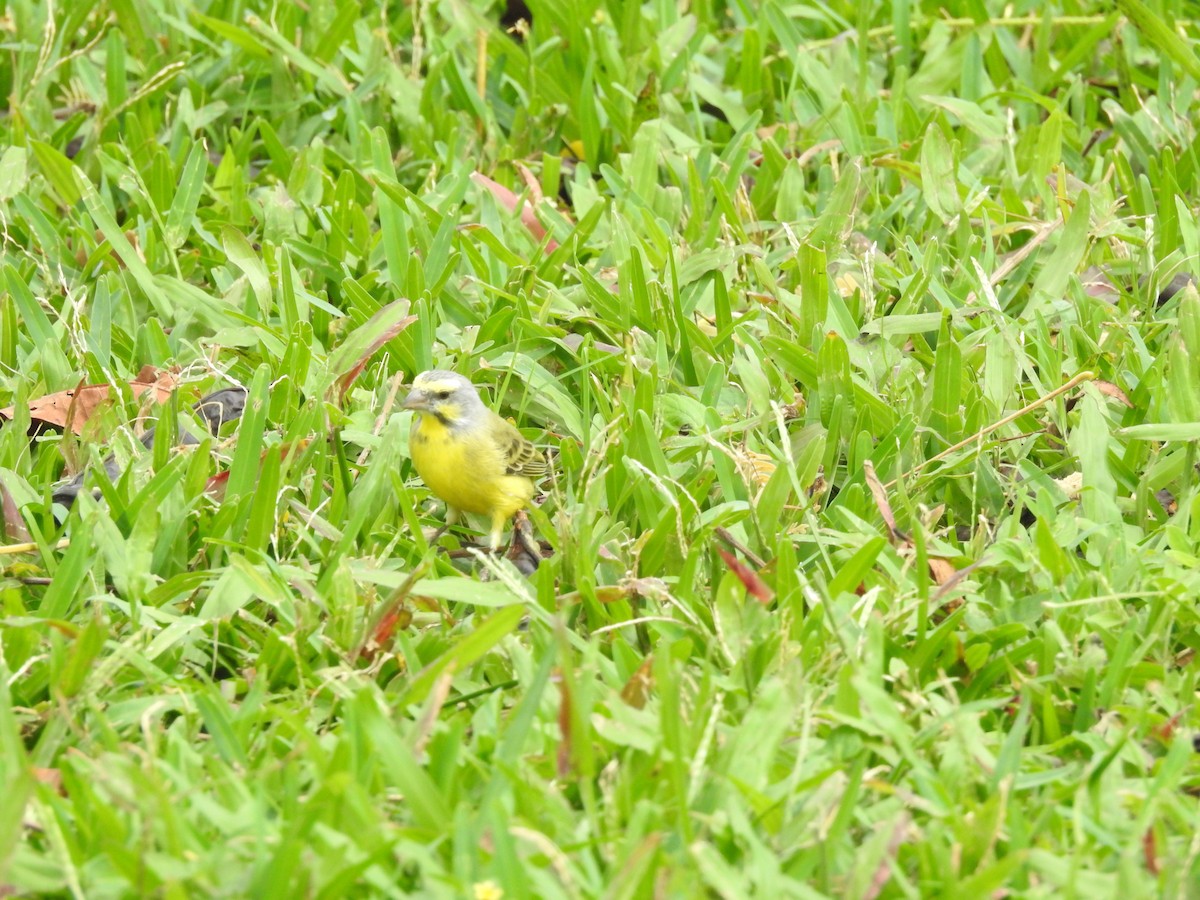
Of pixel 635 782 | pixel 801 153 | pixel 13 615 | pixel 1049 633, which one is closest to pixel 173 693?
pixel 13 615

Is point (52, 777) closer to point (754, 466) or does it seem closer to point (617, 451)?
point (617, 451)

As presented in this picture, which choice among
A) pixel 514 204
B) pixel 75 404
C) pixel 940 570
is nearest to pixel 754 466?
pixel 940 570

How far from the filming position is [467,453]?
388cm

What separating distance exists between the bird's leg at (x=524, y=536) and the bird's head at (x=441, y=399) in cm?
31

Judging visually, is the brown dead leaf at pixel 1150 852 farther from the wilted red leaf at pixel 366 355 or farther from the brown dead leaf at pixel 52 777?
the wilted red leaf at pixel 366 355

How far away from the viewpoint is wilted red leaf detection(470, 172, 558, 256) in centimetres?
536

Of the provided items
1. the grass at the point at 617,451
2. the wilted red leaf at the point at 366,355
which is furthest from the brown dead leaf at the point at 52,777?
the wilted red leaf at the point at 366,355

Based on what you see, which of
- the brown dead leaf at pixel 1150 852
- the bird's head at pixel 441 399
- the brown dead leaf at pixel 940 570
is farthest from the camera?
the bird's head at pixel 441 399

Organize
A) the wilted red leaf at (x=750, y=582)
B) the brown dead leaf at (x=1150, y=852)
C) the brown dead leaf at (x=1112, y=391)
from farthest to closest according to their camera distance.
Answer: the brown dead leaf at (x=1112, y=391)
the wilted red leaf at (x=750, y=582)
the brown dead leaf at (x=1150, y=852)

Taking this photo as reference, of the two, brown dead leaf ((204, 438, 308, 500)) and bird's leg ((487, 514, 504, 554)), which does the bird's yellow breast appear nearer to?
bird's leg ((487, 514, 504, 554))

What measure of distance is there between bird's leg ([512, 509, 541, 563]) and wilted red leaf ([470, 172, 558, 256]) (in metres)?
1.43

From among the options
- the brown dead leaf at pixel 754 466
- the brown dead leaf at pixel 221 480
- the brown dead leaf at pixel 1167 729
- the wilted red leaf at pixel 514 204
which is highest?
the wilted red leaf at pixel 514 204

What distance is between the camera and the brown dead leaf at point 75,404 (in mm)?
4141

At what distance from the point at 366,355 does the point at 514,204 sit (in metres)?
1.29
